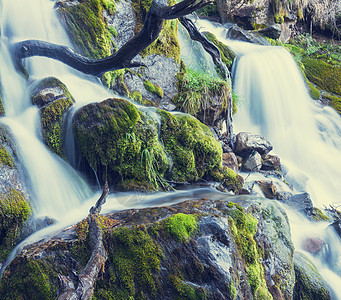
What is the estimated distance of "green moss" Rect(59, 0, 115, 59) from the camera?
6.55m

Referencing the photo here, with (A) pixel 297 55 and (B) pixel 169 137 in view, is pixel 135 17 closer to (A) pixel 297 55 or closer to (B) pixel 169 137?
(B) pixel 169 137

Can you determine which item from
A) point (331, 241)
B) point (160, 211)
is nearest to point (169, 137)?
point (160, 211)

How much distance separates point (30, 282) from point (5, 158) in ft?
6.05

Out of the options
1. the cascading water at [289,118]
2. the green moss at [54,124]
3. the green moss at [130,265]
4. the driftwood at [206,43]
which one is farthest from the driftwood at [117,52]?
the cascading water at [289,118]

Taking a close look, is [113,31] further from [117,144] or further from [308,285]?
[308,285]

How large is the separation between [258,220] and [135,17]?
18.8 feet

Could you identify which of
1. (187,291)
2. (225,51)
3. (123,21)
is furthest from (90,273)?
(225,51)

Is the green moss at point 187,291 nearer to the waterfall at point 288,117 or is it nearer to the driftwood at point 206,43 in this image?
the driftwood at point 206,43

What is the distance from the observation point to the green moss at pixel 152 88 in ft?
23.3

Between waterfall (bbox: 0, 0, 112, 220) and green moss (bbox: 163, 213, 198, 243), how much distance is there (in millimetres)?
1607

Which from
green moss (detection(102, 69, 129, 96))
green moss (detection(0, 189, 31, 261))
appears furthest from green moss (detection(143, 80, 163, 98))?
green moss (detection(0, 189, 31, 261))

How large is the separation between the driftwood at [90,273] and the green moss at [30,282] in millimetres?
191

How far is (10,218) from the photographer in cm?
348

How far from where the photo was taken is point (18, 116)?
491cm
